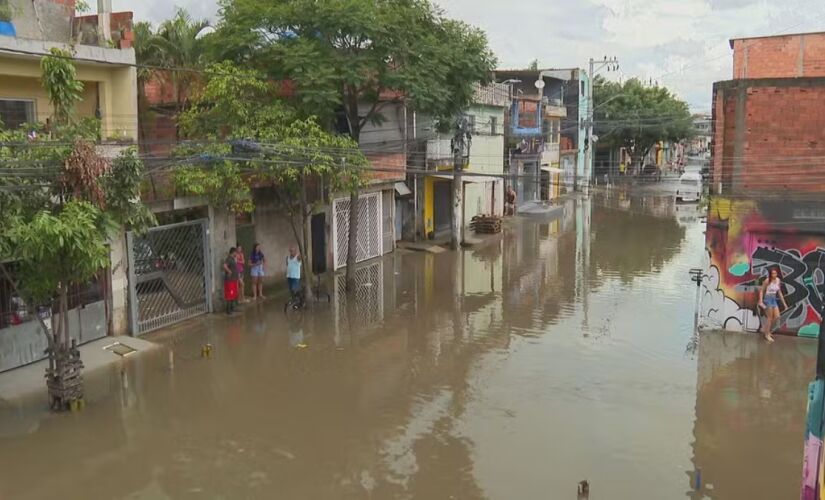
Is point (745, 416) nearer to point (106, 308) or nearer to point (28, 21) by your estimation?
point (106, 308)

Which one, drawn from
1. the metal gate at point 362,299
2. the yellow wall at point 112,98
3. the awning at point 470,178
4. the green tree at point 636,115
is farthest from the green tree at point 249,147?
the green tree at point 636,115

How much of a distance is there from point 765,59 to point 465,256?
40.4ft

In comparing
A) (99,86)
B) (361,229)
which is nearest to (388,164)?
(361,229)

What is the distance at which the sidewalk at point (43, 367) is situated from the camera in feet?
39.7

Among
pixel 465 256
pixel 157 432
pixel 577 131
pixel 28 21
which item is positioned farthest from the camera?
pixel 577 131

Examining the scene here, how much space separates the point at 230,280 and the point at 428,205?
14235 mm

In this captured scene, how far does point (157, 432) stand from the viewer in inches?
423

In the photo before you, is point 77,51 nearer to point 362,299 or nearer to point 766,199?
point 362,299

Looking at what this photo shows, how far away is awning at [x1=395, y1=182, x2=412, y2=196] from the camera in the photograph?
2781cm

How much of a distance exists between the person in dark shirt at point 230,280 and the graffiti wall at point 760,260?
10790mm

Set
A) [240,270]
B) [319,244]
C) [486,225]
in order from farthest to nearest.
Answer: [486,225] < [319,244] < [240,270]

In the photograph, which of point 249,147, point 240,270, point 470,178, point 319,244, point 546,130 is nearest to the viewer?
point 249,147

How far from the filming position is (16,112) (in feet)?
47.3

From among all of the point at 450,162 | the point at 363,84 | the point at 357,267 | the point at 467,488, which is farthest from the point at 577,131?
the point at 467,488
